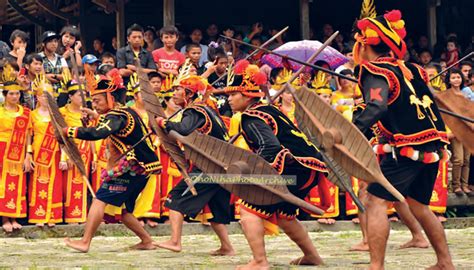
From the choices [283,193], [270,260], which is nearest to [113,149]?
[270,260]

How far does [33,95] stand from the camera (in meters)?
14.6

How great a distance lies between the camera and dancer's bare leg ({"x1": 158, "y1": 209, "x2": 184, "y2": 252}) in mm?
11891

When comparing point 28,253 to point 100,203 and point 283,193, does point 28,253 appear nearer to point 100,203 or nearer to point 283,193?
point 100,203

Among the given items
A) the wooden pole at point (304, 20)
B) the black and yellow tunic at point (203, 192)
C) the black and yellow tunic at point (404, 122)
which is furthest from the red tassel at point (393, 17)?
the wooden pole at point (304, 20)

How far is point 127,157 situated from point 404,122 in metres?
3.54

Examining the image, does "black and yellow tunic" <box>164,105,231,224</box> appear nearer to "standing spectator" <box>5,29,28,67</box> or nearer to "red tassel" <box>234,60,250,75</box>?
"red tassel" <box>234,60,250,75</box>

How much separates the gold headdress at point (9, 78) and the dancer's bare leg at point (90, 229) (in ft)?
7.67

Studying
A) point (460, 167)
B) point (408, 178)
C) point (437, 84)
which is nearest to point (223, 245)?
point (408, 178)

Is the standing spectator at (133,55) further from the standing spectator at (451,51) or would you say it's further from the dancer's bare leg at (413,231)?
the standing spectator at (451,51)

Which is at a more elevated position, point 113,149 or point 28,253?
point 113,149

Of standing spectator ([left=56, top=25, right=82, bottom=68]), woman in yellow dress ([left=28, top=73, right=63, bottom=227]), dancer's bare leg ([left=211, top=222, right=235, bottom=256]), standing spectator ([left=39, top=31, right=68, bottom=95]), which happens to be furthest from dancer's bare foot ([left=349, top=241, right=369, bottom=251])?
standing spectator ([left=56, top=25, right=82, bottom=68])

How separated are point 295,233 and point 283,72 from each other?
4613mm

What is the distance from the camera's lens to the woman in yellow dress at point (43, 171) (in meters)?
14.2

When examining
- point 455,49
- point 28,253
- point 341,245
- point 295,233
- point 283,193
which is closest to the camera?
point 283,193
